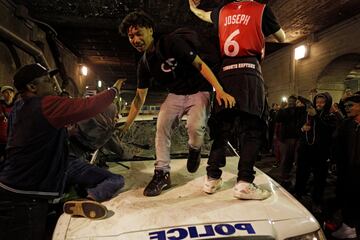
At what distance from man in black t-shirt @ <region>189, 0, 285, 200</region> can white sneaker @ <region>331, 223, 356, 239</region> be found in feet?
6.47

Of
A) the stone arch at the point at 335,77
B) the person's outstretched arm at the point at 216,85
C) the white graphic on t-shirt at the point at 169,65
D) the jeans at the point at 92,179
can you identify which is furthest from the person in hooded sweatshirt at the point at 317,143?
the stone arch at the point at 335,77

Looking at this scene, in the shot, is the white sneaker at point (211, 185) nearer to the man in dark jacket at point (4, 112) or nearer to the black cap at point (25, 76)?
the black cap at point (25, 76)

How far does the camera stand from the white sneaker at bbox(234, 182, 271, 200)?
6.86ft

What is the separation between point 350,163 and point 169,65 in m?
2.64

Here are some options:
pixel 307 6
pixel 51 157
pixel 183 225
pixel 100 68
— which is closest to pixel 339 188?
pixel 183 225

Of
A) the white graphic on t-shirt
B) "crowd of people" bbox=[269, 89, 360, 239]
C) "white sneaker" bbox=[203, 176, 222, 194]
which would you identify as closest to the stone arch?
"crowd of people" bbox=[269, 89, 360, 239]

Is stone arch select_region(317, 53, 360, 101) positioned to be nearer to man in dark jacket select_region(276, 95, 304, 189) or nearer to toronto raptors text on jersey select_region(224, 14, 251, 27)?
man in dark jacket select_region(276, 95, 304, 189)

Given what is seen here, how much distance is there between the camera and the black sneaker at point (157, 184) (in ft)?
7.45

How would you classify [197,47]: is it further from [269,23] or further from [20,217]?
[20,217]

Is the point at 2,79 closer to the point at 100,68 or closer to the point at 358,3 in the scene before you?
the point at 358,3

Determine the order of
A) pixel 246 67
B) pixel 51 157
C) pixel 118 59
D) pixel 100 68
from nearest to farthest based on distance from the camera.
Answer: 1. pixel 51 157
2. pixel 246 67
3. pixel 118 59
4. pixel 100 68

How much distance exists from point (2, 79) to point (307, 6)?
7865 millimetres

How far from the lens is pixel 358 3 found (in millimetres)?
7191

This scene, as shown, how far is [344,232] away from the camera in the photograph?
348 cm
